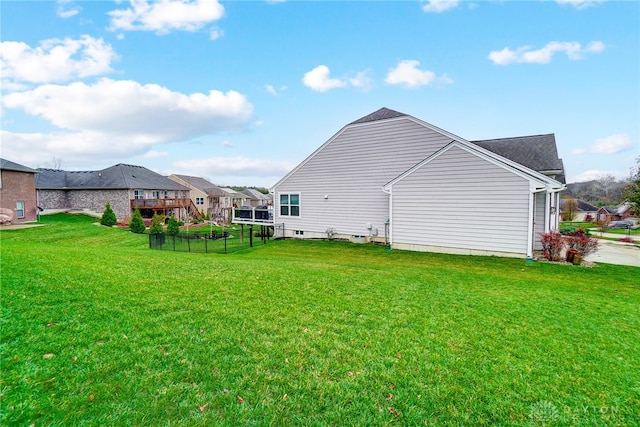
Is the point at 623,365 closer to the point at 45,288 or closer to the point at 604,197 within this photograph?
the point at 45,288

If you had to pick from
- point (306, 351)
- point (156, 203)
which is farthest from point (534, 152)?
point (156, 203)

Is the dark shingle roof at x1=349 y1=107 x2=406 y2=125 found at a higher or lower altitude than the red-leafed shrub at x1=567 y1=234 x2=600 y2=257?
higher

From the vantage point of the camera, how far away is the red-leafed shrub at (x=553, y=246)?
9859 mm

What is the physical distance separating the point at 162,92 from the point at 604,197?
3310 inches

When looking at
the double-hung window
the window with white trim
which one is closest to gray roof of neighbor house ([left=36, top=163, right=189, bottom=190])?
the window with white trim

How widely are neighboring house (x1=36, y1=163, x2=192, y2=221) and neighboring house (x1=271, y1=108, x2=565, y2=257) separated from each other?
900 inches

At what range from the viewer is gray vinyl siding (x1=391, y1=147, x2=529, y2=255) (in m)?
9.98

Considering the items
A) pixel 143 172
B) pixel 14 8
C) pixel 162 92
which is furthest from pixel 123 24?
pixel 143 172

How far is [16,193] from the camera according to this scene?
874 inches

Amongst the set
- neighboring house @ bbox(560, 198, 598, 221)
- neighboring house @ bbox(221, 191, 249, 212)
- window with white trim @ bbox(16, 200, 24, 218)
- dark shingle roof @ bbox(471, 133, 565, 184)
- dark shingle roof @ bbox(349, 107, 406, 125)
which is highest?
dark shingle roof @ bbox(349, 107, 406, 125)

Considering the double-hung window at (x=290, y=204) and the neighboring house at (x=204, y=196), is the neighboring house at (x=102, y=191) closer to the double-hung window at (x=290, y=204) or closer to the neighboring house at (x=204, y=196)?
the neighboring house at (x=204, y=196)

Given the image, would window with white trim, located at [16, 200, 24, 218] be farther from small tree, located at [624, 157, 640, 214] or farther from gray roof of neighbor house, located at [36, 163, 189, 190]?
small tree, located at [624, 157, 640, 214]

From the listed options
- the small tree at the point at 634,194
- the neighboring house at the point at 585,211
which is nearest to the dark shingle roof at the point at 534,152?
the small tree at the point at 634,194

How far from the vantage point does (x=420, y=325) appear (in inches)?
167
